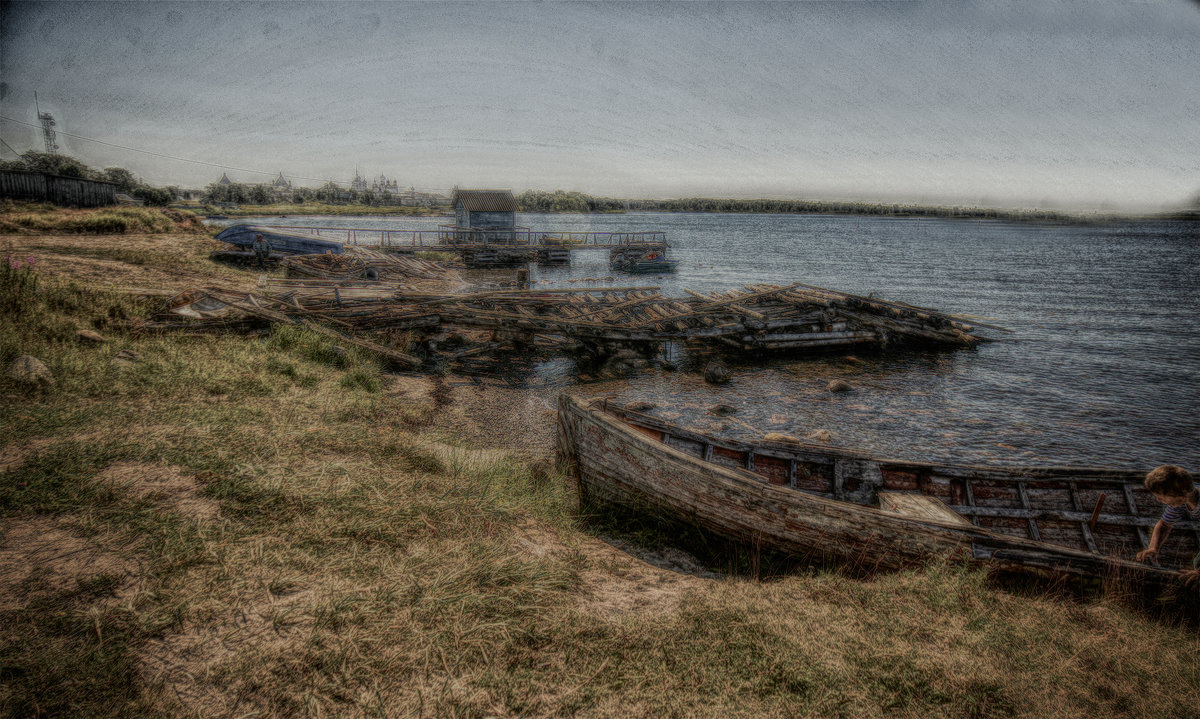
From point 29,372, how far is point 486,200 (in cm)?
4463

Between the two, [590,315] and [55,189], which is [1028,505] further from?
[55,189]

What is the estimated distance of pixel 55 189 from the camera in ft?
103

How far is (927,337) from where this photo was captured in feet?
71.4

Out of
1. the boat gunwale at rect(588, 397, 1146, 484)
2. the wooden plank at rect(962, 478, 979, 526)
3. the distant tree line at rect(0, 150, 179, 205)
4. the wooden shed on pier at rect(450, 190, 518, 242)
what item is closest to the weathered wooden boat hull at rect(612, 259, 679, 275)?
the wooden shed on pier at rect(450, 190, 518, 242)

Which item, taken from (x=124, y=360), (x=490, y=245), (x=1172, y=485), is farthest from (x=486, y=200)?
(x=1172, y=485)

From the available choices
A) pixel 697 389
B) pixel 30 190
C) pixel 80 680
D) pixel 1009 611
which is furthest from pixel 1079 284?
pixel 30 190

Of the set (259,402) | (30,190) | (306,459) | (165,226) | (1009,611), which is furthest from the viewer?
(165,226)

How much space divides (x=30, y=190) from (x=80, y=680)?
4364cm

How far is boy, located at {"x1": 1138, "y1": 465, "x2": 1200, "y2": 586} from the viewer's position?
15.4ft

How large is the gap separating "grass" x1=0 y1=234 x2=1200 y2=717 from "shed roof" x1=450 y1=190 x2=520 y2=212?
4365cm

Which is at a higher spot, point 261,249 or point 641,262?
point 261,249

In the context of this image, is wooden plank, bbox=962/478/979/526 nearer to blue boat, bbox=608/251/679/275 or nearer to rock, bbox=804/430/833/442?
rock, bbox=804/430/833/442

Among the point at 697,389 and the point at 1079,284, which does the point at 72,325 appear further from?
the point at 1079,284

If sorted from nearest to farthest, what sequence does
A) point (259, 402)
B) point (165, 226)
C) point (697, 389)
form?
point (259, 402)
point (697, 389)
point (165, 226)
